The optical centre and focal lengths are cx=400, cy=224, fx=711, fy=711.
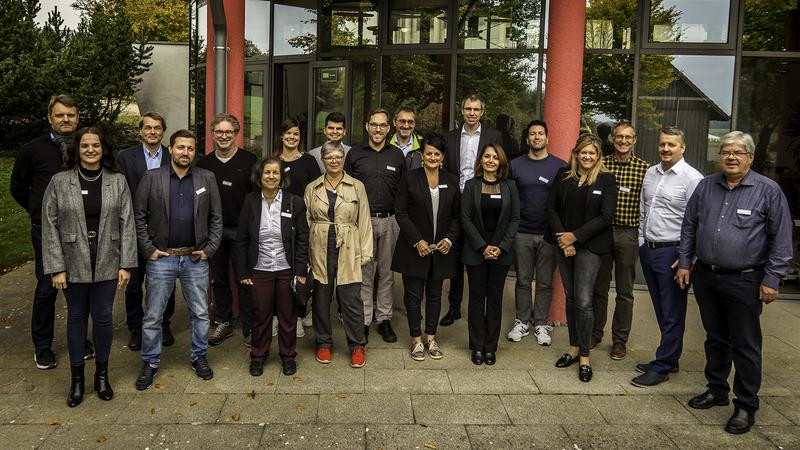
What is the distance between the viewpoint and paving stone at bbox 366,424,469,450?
167 inches

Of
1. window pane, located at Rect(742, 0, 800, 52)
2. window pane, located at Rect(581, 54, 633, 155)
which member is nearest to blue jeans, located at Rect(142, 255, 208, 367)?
window pane, located at Rect(581, 54, 633, 155)

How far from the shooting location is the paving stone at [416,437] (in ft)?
13.9

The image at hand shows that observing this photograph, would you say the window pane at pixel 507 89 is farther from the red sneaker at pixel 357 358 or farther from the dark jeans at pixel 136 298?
the dark jeans at pixel 136 298

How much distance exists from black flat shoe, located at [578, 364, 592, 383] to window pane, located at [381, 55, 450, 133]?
15.6 ft

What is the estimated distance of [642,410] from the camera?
488cm

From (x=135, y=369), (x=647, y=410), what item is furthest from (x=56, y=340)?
(x=647, y=410)

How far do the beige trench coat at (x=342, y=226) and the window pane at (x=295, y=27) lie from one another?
5.63 meters

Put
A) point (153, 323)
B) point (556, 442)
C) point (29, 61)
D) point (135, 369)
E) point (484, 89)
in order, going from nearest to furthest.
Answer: point (556, 442)
point (153, 323)
point (135, 369)
point (484, 89)
point (29, 61)

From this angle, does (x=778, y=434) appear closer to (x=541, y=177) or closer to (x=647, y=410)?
(x=647, y=410)

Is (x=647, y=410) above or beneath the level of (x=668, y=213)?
beneath

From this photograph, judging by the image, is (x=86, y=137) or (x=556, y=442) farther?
(x=86, y=137)

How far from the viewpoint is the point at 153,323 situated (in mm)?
5156

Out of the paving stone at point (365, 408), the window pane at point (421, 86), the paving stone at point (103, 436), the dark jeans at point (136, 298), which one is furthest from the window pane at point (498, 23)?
the paving stone at point (103, 436)

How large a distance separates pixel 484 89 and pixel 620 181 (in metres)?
3.82
